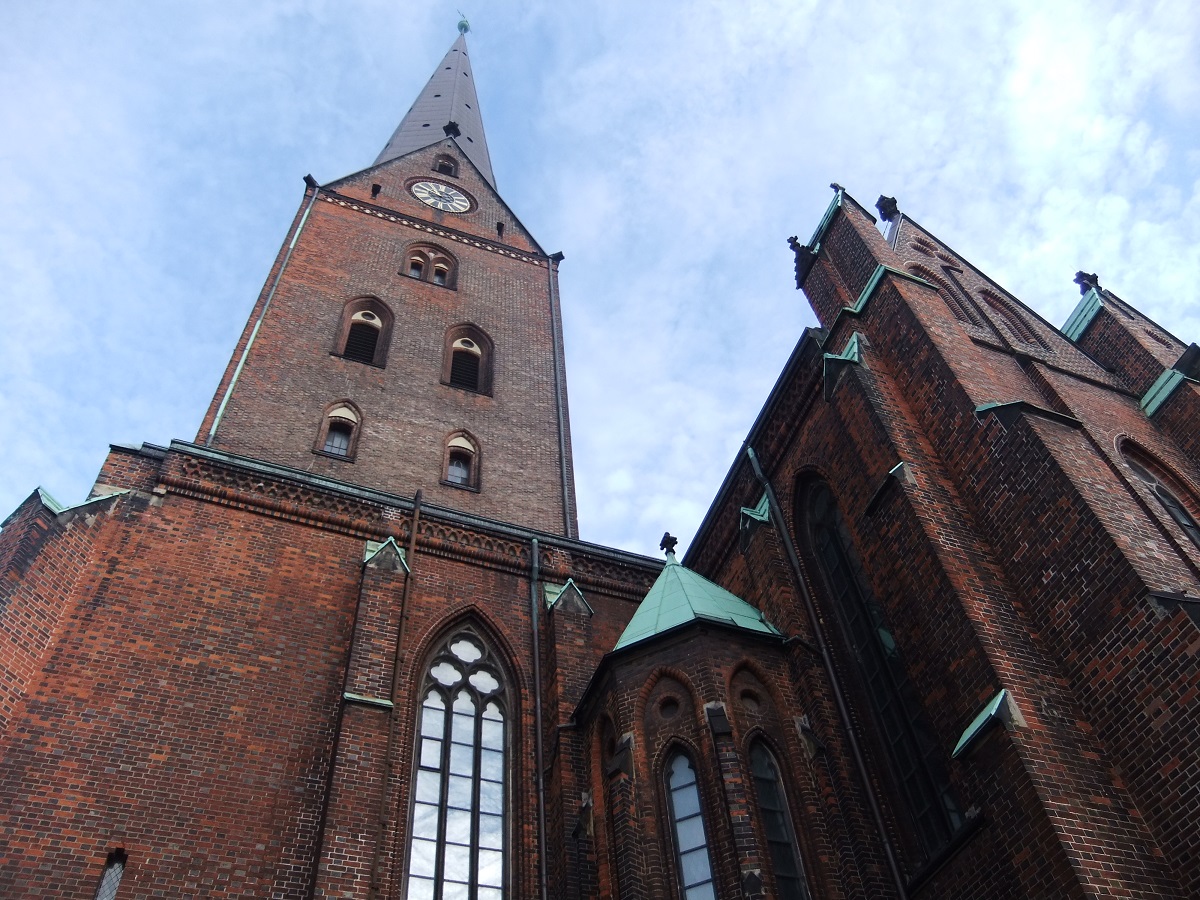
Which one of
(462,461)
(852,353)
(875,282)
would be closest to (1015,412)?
(852,353)

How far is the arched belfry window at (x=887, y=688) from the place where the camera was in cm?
1011

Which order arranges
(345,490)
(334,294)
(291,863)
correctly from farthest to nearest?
(334,294) < (345,490) < (291,863)

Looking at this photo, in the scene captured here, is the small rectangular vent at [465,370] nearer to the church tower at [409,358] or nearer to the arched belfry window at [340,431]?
the church tower at [409,358]

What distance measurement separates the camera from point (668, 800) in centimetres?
1088

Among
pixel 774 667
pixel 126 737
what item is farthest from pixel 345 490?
pixel 774 667

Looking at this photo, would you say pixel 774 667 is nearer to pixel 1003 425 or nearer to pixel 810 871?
pixel 810 871

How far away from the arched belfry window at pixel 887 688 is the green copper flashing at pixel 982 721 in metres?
1.36

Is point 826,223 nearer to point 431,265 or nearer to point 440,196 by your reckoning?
point 431,265

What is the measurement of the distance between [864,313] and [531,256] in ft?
50.0

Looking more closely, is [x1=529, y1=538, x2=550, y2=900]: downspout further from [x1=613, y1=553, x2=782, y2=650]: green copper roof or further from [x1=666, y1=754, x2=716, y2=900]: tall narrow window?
[x1=666, y1=754, x2=716, y2=900]: tall narrow window

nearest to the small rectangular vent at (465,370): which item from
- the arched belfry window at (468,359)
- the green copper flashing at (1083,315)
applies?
the arched belfry window at (468,359)

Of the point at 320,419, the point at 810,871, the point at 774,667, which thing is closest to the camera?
the point at 810,871

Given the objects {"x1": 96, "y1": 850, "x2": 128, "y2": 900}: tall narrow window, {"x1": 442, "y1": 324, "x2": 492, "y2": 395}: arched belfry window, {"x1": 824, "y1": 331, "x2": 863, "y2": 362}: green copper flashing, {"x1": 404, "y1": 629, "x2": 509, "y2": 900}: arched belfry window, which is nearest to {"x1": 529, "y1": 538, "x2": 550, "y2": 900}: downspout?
{"x1": 404, "y1": 629, "x2": 509, "y2": 900}: arched belfry window

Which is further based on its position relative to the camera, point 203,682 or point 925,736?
point 203,682
